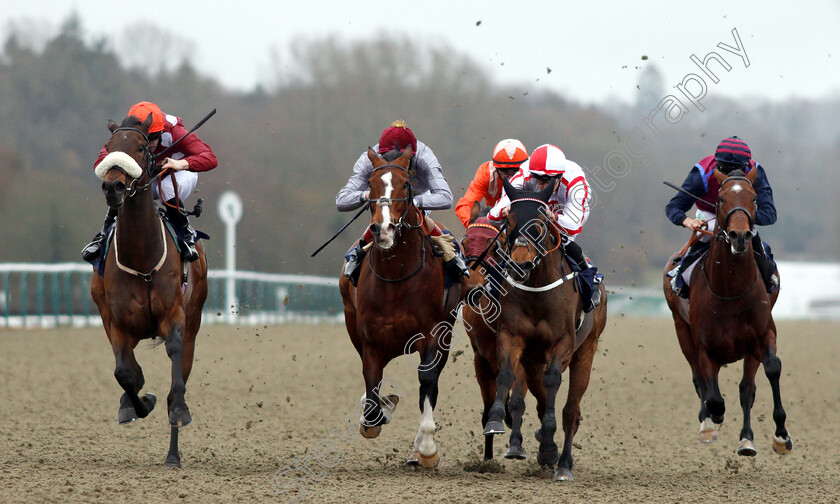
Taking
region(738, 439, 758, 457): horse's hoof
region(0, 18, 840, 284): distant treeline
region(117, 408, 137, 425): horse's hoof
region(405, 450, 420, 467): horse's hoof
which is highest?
region(0, 18, 840, 284): distant treeline

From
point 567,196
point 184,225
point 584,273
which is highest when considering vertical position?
point 567,196

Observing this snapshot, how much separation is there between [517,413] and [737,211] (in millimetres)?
1832

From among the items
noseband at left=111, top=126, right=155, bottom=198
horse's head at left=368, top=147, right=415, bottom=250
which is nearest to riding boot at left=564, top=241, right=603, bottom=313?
horse's head at left=368, top=147, right=415, bottom=250

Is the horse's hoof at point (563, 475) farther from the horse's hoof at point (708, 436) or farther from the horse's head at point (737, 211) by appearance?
the horse's head at point (737, 211)

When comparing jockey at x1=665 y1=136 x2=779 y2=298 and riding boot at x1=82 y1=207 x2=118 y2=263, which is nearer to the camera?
riding boot at x1=82 y1=207 x2=118 y2=263

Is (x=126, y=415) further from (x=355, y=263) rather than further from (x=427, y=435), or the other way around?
(x=427, y=435)

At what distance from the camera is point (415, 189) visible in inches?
279

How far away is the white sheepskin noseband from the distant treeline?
12219mm

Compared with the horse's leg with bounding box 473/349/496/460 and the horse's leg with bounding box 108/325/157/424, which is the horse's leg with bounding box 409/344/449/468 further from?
the horse's leg with bounding box 108/325/157/424

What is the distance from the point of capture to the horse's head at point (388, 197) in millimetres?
6004

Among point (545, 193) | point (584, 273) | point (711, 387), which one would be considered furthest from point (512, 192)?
point (711, 387)

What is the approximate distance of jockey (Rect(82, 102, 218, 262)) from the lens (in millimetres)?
7047

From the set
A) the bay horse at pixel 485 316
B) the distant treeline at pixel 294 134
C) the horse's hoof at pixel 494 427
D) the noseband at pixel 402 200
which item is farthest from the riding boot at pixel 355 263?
the distant treeline at pixel 294 134

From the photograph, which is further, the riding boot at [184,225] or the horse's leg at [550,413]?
the riding boot at [184,225]
